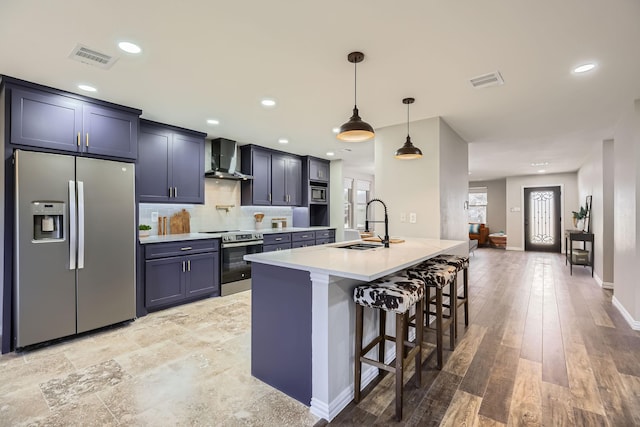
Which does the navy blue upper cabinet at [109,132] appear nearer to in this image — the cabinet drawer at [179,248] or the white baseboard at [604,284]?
the cabinet drawer at [179,248]

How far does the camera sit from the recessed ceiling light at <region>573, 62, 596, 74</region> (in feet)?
7.90

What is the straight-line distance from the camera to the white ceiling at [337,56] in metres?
1.80

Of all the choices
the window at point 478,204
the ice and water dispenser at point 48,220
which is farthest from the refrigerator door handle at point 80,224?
the window at point 478,204

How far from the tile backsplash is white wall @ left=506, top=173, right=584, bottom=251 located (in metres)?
8.08

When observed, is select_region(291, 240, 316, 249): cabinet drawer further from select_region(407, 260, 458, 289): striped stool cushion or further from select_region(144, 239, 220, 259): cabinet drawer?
select_region(407, 260, 458, 289): striped stool cushion

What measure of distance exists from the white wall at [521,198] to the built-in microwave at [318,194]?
6597mm

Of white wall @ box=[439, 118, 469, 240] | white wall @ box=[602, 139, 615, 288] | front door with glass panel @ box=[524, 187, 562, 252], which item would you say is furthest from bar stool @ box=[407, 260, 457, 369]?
front door with glass panel @ box=[524, 187, 562, 252]

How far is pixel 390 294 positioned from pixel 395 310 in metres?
0.10

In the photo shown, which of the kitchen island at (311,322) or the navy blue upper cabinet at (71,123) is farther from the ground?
the navy blue upper cabinet at (71,123)

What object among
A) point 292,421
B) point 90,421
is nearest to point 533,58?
point 292,421

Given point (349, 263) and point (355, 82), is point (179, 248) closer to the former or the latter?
point (349, 263)

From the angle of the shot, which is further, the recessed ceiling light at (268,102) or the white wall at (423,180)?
the white wall at (423,180)

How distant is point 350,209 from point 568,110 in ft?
17.4

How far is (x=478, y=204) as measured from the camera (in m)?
10.9
